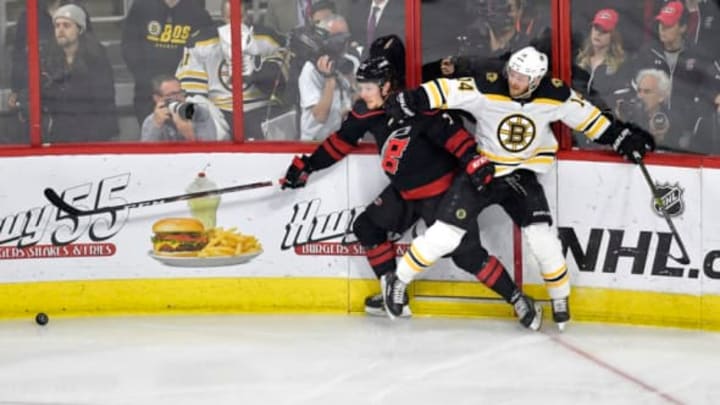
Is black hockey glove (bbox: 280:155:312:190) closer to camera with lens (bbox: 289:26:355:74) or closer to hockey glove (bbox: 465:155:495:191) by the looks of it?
camera with lens (bbox: 289:26:355:74)

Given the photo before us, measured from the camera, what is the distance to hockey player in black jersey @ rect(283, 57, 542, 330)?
18.2 feet

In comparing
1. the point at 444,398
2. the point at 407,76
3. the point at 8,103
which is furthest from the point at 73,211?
the point at 444,398

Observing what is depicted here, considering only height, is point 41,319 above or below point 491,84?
below

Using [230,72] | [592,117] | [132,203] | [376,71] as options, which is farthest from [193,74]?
[592,117]

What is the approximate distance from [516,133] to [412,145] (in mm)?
428

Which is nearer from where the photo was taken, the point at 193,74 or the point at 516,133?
the point at 516,133

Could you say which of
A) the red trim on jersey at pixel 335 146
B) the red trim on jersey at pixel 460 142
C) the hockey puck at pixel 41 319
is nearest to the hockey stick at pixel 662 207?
the red trim on jersey at pixel 460 142

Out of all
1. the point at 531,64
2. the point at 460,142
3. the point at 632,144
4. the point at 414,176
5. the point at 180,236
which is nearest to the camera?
the point at 531,64

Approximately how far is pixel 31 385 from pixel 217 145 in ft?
4.62

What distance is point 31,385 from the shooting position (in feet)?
16.3

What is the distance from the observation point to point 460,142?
5.54m

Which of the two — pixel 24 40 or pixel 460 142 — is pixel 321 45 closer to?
pixel 460 142

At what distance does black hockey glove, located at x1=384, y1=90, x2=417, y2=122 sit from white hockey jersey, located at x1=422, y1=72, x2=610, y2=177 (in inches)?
2.8

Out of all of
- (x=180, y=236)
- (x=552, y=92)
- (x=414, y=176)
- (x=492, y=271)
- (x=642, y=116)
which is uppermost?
(x=552, y=92)
